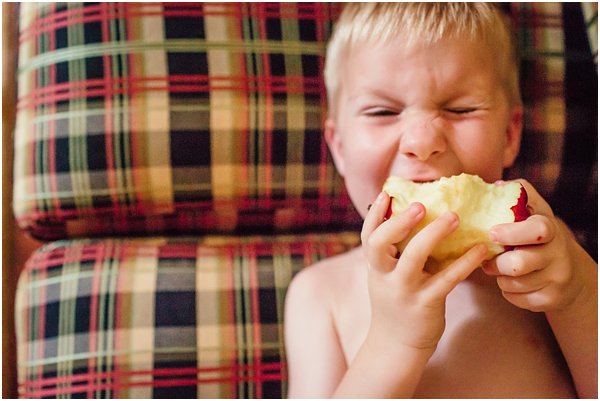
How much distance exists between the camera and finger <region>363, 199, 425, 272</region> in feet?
2.21

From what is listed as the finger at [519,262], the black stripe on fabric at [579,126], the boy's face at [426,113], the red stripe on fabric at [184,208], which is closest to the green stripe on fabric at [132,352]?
the red stripe on fabric at [184,208]

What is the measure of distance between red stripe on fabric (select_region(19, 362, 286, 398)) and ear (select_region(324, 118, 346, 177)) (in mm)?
362

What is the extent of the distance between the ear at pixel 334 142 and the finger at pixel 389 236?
281 millimetres

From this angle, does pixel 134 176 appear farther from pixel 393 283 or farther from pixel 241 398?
pixel 393 283

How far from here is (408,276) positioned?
71 cm

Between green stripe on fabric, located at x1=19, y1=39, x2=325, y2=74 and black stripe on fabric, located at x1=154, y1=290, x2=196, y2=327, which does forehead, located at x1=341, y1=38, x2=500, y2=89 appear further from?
black stripe on fabric, located at x1=154, y1=290, x2=196, y2=327

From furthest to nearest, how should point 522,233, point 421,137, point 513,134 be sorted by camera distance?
point 513,134, point 421,137, point 522,233

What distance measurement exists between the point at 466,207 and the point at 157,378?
622 mm

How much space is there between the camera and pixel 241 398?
3.36 ft

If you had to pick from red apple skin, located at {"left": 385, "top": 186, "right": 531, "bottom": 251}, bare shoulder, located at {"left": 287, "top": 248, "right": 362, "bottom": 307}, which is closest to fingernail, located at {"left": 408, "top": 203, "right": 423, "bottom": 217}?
red apple skin, located at {"left": 385, "top": 186, "right": 531, "bottom": 251}

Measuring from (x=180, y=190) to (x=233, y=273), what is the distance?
0.18 meters

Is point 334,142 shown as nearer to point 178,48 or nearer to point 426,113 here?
point 426,113

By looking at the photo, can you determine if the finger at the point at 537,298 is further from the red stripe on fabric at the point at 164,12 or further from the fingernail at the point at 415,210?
the red stripe on fabric at the point at 164,12

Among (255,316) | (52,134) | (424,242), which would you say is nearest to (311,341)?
(255,316)
